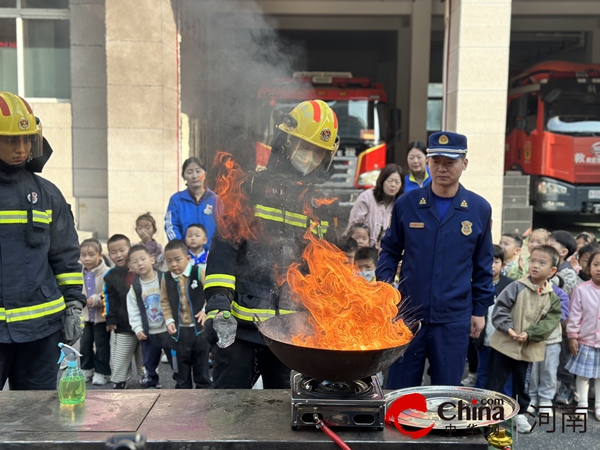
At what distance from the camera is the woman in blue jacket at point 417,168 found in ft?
20.9

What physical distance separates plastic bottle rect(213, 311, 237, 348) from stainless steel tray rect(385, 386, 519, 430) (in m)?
0.78

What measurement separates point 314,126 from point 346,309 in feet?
3.30

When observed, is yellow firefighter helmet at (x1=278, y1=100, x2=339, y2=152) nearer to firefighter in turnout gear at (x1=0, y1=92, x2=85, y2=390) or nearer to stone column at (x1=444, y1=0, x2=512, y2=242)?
firefighter in turnout gear at (x1=0, y1=92, x2=85, y2=390)

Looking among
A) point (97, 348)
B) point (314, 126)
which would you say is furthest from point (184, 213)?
point (314, 126)

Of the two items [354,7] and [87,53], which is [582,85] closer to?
[354,7]

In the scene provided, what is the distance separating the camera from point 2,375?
349 cm

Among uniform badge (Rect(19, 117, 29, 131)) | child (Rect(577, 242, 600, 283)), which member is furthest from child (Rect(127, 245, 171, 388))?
child (Rect(577, 242, 600, 283))

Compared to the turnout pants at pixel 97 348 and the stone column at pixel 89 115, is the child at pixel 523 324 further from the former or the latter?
the stone column at pixel 89 115

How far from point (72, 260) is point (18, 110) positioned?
0.93 meters

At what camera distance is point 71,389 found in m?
2.73

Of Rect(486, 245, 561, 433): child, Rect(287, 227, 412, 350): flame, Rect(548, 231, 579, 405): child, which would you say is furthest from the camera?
Rect(548, 231, 579, 405): child

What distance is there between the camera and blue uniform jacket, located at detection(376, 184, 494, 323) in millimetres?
3783

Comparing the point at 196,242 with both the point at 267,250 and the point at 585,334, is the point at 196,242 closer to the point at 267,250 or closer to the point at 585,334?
the point at 267,250

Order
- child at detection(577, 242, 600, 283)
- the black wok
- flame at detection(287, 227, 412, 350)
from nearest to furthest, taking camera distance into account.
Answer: the black wok → flame at detection(287, 227, 412, 350) → child at detection(577, 242, 600, 283)
